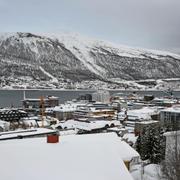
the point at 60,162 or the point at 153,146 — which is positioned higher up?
the point at 60,162

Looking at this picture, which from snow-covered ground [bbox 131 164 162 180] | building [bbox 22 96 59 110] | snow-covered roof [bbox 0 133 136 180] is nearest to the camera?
snow-covered roof [bbox 0 133 136 180]

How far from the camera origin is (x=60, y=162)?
689 cm

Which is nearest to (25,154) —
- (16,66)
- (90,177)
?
(90,177)

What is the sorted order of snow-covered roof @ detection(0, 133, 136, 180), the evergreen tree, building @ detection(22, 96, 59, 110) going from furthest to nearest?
1. building @ detection(22, 96, 59, 110)
2. the evergreen tree
3. snow-covered roof @ detection(0, 133, 136, 180)

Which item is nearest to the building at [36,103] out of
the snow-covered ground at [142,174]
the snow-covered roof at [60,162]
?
the snow-covered ground at [142,174]

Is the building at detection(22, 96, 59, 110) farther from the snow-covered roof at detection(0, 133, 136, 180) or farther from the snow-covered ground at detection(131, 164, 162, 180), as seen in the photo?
the snow-covered roof at detection(0, 133, 136, 180)

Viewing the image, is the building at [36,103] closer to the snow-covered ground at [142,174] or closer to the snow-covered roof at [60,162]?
the snow-covered ground at [142,174]

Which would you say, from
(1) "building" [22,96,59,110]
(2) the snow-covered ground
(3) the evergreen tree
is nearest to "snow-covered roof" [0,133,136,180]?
(2) the snow-covered ground

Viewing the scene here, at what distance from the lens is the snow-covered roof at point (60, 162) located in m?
6.47

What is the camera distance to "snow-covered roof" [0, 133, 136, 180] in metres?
6.47

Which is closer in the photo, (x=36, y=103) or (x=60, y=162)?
(x=60, y=162)

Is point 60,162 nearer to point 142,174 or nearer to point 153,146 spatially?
point 142,174

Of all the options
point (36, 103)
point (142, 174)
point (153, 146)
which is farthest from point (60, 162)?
point (36, 103)

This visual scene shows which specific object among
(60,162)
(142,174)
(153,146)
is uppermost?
(60,162)
